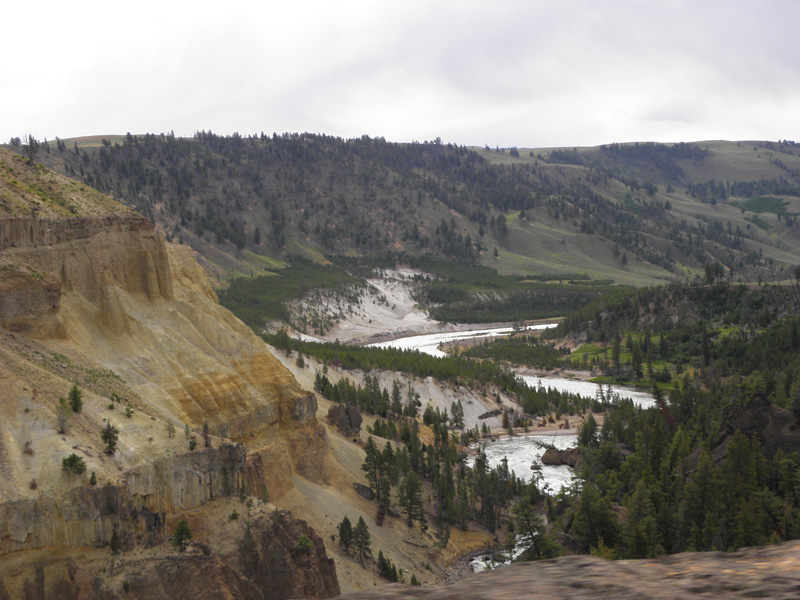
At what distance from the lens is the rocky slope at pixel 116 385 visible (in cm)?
2612

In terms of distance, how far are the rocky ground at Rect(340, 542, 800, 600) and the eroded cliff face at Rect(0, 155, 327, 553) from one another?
1719cm

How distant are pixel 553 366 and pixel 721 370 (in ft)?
121

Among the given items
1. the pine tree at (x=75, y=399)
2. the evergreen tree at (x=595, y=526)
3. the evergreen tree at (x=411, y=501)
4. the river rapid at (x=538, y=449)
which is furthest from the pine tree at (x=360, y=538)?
the pine tree at (x=75, y=399)

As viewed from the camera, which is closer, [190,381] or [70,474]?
[70,474]

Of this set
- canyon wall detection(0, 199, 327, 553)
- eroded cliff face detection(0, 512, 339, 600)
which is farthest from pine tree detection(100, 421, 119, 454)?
eroded cliff face detection(0, 512, 339, 600)

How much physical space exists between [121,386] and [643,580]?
92.8 ft

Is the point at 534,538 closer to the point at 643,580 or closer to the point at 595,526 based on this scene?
the point at 595,526

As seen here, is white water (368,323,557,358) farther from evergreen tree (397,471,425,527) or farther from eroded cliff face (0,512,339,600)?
eroded cliff face (0,512,339,600)

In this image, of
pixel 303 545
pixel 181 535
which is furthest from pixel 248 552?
pixel 181 535

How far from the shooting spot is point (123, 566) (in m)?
26.6

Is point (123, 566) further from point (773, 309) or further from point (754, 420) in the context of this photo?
point (773, 309)

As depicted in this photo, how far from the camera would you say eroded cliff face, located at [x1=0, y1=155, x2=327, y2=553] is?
26094mm

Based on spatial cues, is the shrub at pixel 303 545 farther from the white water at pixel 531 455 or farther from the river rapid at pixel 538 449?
the white water at pixel 531 455

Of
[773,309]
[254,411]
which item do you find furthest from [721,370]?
[254,411]
